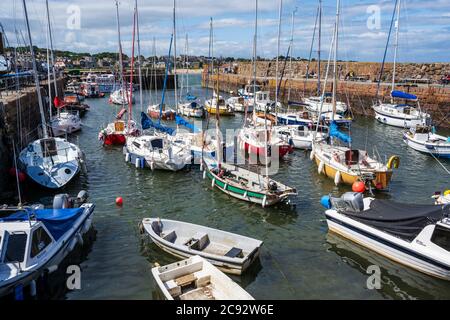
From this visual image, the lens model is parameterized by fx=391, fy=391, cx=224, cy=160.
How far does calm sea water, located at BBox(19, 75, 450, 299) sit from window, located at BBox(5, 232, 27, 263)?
78.7 inches

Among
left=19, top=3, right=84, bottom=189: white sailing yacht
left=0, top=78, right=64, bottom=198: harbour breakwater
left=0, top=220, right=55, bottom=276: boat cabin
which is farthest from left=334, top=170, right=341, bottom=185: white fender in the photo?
left=0, top=78, right=64, bottom=198: harbour breakwater

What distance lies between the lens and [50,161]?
22.5m

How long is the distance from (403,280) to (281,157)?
16.3 m

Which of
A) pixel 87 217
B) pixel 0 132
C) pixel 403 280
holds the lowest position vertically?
pixel 403 280

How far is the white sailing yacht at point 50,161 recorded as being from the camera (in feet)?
69.6

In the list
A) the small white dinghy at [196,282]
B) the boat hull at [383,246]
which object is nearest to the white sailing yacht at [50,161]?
the small white dinghy at [196,282]

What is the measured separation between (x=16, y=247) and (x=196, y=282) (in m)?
5.48

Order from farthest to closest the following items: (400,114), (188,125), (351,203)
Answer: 1. (400,114)
2. (188,125)
3. (351,203)

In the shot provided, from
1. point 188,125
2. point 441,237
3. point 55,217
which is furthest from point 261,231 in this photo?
point 188,125

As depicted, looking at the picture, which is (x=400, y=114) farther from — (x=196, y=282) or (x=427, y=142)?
(x=196, y=282)

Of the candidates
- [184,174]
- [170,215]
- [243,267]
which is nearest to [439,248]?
[243,267]
